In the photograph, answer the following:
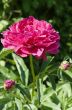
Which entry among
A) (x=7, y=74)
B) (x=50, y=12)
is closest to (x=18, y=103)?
(x=7, y=74)

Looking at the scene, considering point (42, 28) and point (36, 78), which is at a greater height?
point (42, 28)

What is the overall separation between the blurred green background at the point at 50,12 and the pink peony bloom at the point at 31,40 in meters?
1.64

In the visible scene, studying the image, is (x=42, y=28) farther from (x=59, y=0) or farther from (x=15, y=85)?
(x=59, y=0)

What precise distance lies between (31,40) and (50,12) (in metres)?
2.16

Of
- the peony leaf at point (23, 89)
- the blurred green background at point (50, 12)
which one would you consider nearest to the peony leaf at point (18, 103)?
the peony leaf at point (23, 89)

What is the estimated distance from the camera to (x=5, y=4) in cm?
330

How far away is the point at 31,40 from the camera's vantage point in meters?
1.66

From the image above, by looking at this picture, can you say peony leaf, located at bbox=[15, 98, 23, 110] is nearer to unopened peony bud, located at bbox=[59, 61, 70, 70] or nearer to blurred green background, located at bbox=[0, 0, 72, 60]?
unopened peony bud, located at bbox=[59, 61, 70, 70]

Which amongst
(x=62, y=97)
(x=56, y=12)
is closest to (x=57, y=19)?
(x=56, y=12)

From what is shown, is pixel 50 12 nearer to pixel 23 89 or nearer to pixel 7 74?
pixel 7 74

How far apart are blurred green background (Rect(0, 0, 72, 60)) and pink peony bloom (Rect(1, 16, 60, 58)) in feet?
5.38

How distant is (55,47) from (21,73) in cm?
19

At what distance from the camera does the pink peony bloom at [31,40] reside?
1.65 meters

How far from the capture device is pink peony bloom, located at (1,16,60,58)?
165 cm
